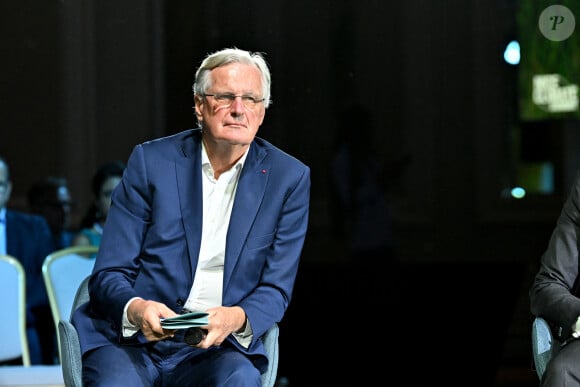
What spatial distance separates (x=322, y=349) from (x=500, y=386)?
892mm

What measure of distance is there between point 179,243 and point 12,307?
1.68 meters

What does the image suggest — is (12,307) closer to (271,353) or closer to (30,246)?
(30,246)

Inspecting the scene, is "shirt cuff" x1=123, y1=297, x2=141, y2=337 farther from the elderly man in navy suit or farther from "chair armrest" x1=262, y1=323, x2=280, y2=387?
"chair armrest" x1=262, y1=323, x2=280, y2=387

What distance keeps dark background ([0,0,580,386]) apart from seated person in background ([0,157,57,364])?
356 mm

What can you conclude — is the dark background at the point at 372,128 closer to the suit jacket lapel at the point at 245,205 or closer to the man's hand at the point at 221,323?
the suit jacket lapel at the point at 245,205

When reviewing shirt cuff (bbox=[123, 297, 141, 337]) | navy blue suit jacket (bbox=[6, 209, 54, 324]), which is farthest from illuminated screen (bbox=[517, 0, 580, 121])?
shirt cuff (bbox=[123, 297, 141, 337])

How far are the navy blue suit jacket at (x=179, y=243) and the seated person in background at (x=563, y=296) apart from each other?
2.39 ft

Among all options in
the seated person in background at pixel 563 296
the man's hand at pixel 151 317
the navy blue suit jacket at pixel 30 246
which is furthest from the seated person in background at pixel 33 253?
the seated person in background at pixel 563 296

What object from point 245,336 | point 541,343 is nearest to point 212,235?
point 245,336

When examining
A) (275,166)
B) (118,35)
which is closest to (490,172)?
(118,35)

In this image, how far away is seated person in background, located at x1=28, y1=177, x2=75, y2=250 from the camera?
5559 mm

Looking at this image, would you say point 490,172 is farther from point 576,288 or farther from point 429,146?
point 576,288

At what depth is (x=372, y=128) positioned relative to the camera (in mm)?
5398

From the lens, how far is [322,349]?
5.44m
